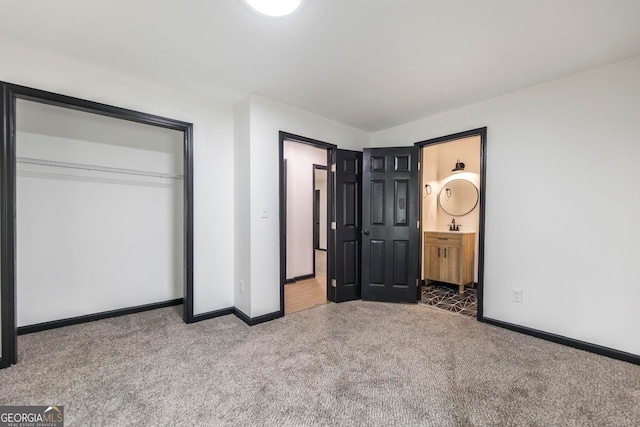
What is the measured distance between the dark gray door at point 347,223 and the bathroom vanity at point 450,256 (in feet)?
4.34

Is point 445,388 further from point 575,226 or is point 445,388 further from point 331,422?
point 575,226

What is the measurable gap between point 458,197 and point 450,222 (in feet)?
1.44

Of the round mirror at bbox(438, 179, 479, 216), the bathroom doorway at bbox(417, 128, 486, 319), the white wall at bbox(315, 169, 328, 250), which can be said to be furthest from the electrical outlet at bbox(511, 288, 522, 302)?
the white wall at bbox(315, 169, 328, 250)

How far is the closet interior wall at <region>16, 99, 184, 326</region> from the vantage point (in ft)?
8.12

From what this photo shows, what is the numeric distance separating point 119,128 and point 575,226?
460 cm

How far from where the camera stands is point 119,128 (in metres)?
2.92

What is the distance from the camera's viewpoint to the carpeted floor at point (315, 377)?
1.49 meters

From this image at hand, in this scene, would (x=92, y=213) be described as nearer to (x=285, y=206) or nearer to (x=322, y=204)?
(x=285, y=206)

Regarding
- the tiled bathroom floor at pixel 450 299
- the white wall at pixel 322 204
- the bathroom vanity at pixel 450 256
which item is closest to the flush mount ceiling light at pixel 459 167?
the bathroom vanity at pixel 450 256

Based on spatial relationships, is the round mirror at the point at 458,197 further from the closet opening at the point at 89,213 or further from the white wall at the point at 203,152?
the closet opening at the point at 89,213

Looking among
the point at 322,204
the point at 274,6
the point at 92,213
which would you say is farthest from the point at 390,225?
the point at 322,204

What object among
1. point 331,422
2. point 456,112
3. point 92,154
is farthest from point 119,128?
point 456,112

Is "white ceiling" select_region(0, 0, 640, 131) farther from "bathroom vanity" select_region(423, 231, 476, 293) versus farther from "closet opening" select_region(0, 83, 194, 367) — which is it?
"bathroom vanity" select_region(423, 231, 476, 293)

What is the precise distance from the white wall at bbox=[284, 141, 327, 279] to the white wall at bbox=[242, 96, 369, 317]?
1471mm
